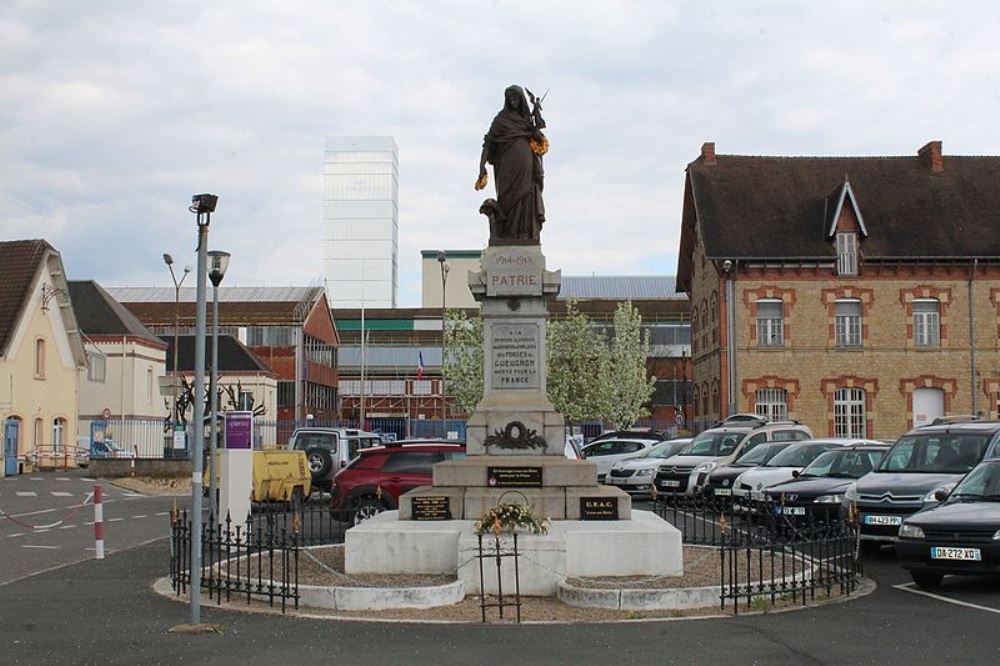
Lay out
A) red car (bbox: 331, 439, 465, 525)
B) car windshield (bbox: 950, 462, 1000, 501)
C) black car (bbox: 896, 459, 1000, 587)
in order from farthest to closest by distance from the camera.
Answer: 1. red car (bbox: 331, 439, 465, 525)
2. car windshield (bbox: 950, 462, 1000, 501)
3. black car (bbox: 896, 459, 1000, 587)

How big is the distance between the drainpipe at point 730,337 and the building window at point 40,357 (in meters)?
28.5

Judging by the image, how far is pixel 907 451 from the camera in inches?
708

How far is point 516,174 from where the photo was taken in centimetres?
1652

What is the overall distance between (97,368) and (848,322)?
120ft

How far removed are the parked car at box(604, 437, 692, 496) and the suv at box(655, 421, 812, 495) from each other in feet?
4.33

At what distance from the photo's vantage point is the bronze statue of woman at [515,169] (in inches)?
643

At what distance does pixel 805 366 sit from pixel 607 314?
3672 cm

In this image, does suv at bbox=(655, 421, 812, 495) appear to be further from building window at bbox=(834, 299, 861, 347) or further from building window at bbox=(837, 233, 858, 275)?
building window at bbox=(837, 233, 858, 275)

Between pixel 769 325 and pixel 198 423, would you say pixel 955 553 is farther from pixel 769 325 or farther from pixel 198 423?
pixel 769 325

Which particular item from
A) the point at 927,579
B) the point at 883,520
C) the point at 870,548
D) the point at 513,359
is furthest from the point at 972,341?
the point at 513,359

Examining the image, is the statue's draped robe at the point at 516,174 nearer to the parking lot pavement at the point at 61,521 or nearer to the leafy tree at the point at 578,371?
the parking lot pavement at the point at 61,521

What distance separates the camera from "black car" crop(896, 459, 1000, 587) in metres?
12.6

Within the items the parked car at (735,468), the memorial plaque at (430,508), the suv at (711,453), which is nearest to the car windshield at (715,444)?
the suv at (711,453)

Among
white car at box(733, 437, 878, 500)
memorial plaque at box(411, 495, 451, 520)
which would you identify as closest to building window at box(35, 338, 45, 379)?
white car at box(733, 437, 878, 500)
